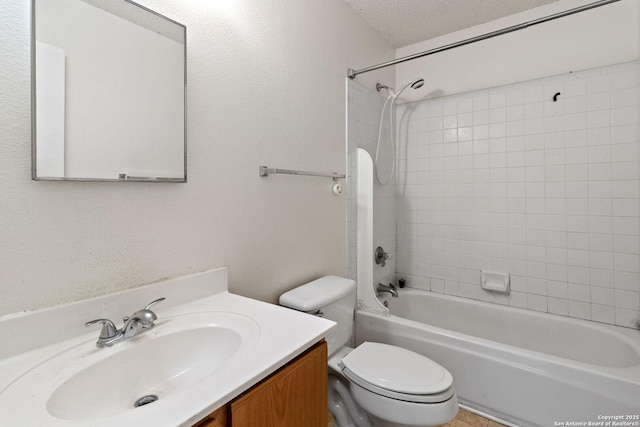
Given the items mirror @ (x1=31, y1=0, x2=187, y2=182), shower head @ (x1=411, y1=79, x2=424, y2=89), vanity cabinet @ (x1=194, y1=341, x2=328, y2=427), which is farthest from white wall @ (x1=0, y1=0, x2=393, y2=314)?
vanity cabinet @ (x1=194, y1=341, x2=328, y2=427)

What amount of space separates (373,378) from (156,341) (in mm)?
852

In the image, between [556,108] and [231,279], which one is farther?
[556,108]

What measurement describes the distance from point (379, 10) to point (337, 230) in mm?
1485

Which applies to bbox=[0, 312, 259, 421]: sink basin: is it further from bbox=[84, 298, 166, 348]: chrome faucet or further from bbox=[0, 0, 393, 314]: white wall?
bbox=[0, 0, 393, 314]: white wall

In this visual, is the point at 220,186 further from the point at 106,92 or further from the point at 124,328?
the point at 124,328

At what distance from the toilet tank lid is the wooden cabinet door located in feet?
1.45

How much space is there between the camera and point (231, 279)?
125 cm

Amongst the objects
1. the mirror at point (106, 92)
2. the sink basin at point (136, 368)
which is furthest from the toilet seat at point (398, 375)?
the mirror at point (106, 92)

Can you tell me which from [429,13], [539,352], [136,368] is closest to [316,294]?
[136,368]

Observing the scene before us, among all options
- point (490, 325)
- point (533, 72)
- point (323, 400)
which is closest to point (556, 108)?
point (533, 72)

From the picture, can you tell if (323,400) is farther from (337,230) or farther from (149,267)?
(337,230)

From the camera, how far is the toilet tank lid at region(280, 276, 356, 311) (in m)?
1.32

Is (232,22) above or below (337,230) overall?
above

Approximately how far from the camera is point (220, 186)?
121 cm
